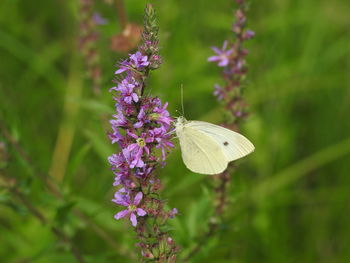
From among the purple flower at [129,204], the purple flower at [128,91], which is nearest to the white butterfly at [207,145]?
the purple flower at [129,204]

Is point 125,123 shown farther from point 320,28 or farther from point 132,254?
point 320,28

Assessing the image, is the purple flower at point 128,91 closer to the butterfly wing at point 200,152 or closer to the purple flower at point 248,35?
the butterfly wing at point 200,152

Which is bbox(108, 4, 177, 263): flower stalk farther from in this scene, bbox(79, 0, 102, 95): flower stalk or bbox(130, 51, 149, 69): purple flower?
bbox(79, 0, 102, 95): flower stalk

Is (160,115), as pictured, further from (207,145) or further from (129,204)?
(207,145)

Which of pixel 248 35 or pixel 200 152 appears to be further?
pixel 248 35

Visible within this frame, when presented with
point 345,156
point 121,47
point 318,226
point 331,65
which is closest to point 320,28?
point 331,65

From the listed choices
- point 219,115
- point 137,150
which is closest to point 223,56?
point 137,150

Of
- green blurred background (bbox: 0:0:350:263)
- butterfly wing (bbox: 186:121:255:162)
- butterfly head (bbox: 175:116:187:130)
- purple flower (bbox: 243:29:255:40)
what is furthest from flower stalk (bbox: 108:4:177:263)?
green blurred background (bbox: 0:0:350:263)
